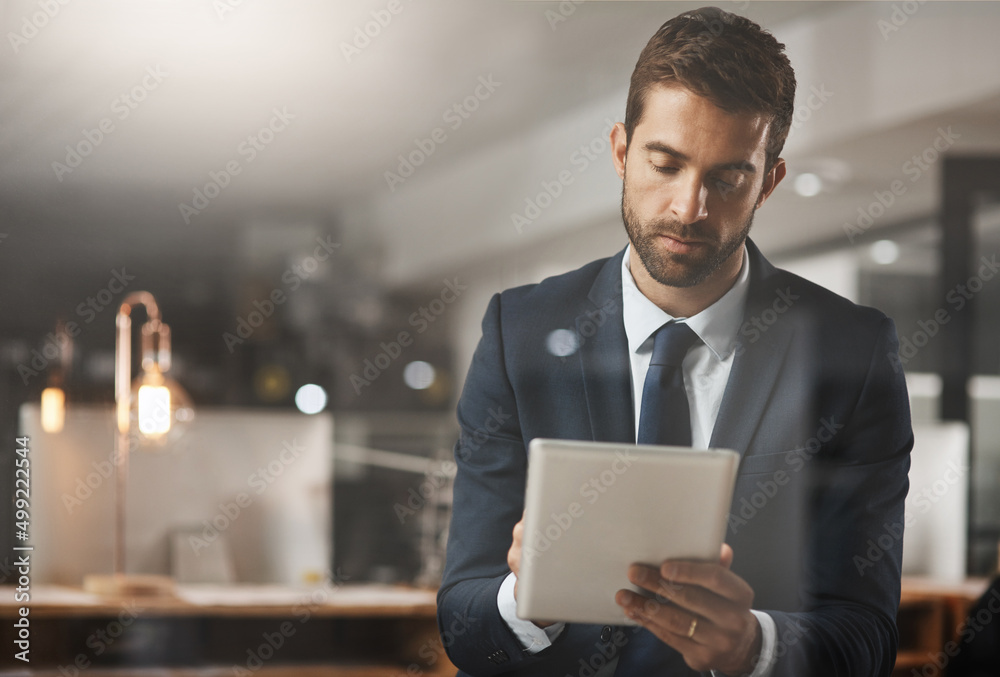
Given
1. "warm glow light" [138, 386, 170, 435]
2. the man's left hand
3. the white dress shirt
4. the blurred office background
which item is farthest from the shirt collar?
"warm glow light" [138, 386, 170, 435]

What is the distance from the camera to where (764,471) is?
4.87 feet

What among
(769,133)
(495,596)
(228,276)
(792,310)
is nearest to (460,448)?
(495,596)

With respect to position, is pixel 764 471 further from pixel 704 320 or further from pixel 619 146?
pixel 619 146

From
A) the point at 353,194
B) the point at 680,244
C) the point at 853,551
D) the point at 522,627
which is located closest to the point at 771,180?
the point at 680,244

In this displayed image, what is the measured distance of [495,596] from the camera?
56.5 inches

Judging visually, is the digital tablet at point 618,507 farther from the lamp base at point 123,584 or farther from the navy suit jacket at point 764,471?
the lamp base at point 123,584

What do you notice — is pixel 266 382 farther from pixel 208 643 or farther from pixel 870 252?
pixel 870 252

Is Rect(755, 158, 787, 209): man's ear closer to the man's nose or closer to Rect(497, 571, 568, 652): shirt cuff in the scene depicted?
the man's nose

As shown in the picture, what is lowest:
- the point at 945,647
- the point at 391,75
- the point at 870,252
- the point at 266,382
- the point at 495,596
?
the point at 945,647

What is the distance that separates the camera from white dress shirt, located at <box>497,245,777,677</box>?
4.80ft

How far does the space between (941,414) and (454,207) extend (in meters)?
1.06

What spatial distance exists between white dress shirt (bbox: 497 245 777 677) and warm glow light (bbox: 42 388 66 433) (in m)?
0.86

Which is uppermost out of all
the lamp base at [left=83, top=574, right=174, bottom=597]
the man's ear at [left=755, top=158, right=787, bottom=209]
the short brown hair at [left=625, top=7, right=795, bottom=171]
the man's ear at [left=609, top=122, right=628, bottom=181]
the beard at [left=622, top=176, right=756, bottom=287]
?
the short brown hair at [left=625, top=7, right=795, bottom=171]

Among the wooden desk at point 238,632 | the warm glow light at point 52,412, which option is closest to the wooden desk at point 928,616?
the wooden desk at point 238,632
